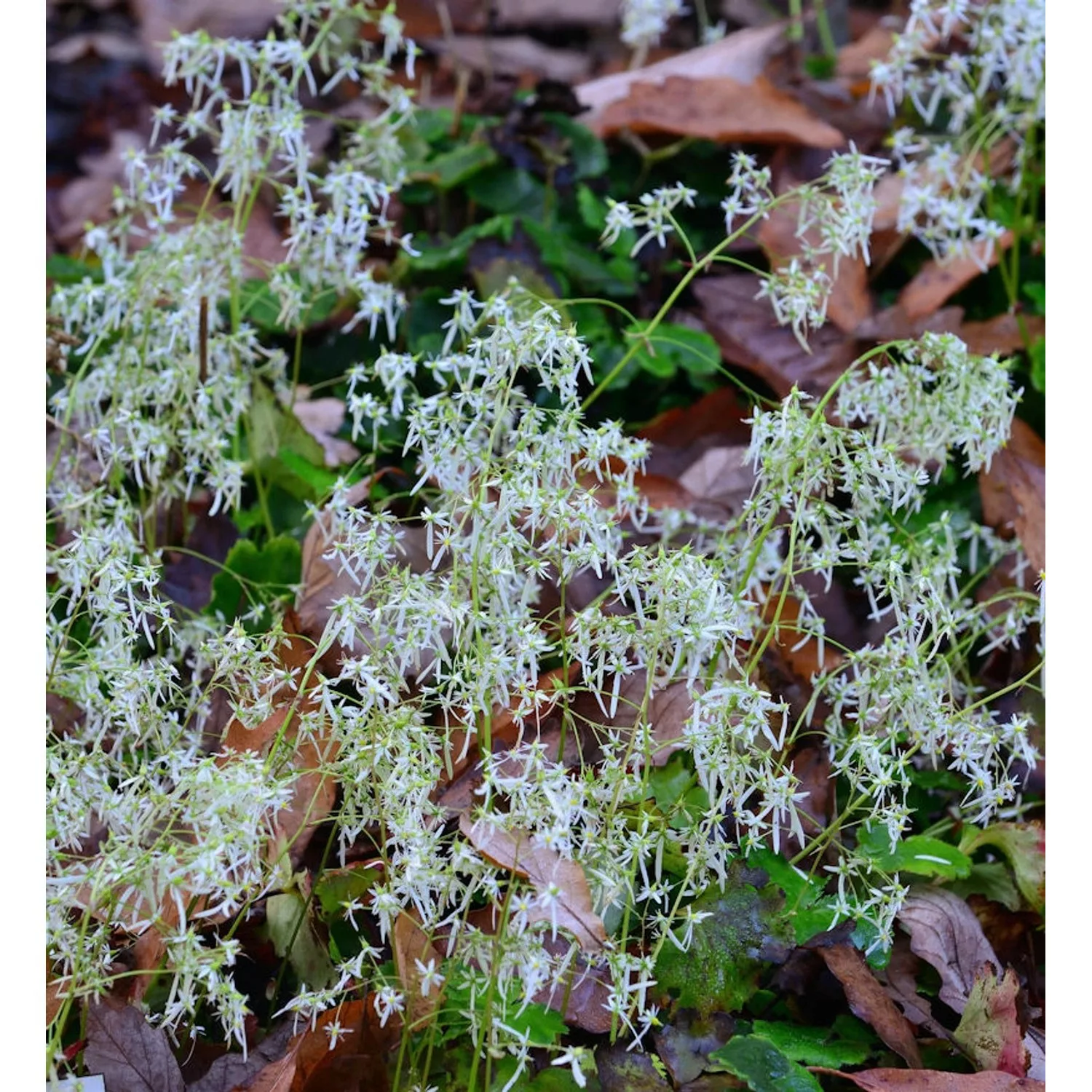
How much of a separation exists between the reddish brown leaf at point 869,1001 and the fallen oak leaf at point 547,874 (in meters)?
0.25

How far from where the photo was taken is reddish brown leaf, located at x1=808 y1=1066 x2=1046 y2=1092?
3.70ft

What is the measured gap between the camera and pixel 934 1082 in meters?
1.13

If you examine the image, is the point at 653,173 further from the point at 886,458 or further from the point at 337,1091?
the point at 337,1091

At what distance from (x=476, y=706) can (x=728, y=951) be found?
34cm

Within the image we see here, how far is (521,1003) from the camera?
1.09 m

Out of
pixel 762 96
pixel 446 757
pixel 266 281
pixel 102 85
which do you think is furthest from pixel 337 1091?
pixel 102 85

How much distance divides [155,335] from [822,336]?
103cm

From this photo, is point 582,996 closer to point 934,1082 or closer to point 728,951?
point 728,951

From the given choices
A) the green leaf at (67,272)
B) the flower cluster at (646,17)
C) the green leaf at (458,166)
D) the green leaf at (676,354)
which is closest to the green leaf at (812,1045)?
the green leaf at (676,354)

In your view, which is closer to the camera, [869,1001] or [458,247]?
[869,1001]

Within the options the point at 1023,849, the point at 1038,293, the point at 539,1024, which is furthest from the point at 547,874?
the point at 1038,293

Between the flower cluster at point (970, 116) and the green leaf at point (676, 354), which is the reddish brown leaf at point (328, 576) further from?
the flower cluster at point (970, 116)
